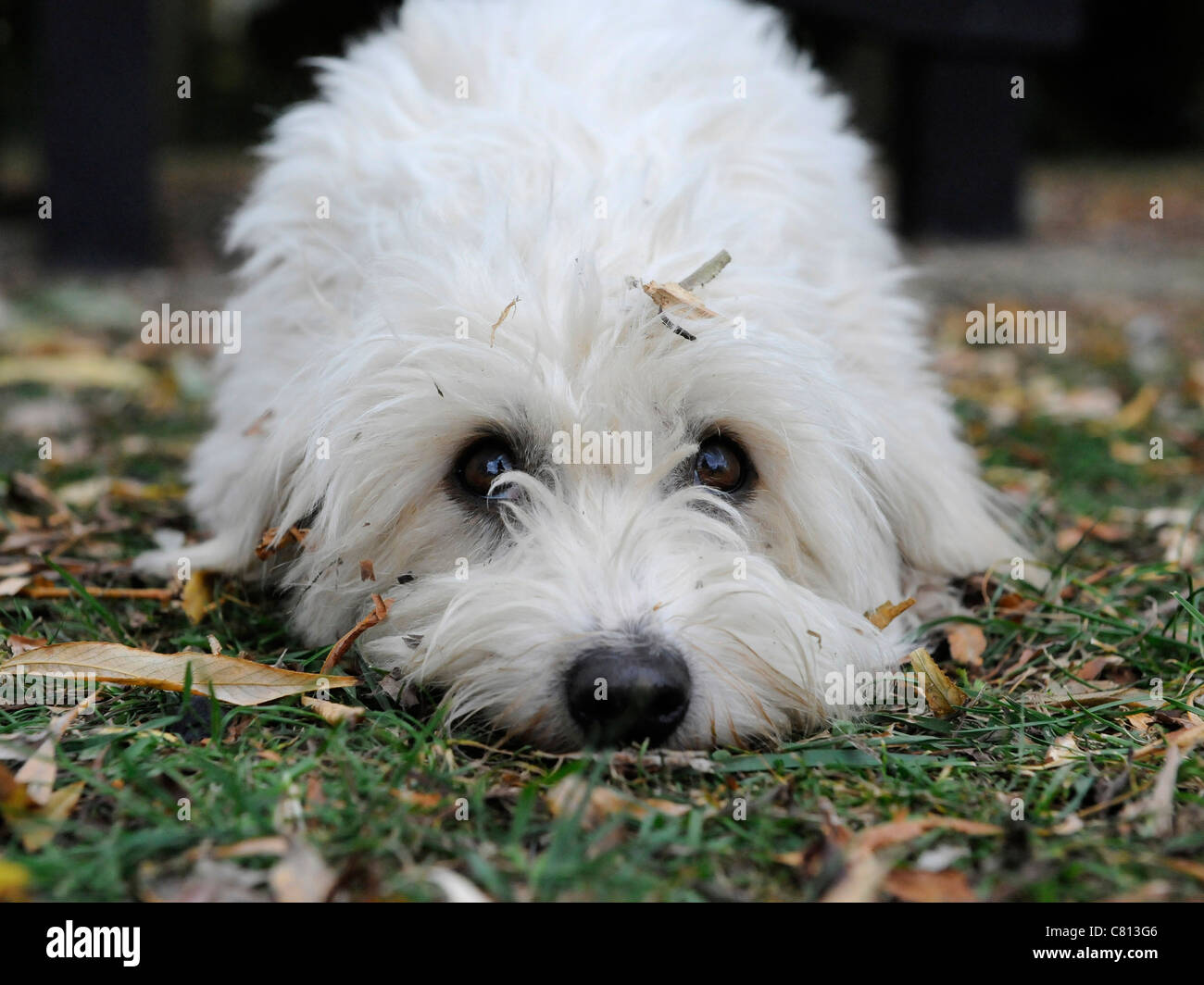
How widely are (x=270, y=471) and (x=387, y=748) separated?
915mm

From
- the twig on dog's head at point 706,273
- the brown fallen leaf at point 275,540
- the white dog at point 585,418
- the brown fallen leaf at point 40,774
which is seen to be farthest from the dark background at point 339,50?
the brown fallen leaf at point 40,774

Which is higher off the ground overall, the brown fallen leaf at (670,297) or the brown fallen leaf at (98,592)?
the brown fallen leaf at (670,297)

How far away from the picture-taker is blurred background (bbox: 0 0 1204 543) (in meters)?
5.18

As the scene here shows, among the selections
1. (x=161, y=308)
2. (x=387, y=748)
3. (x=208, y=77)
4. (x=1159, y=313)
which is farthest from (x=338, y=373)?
(x=208, y=77)

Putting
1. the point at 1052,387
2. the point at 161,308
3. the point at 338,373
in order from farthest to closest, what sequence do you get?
the point at 161,308, the point at 1052,387, the point at 338,373

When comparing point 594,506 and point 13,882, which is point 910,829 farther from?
point 13,882

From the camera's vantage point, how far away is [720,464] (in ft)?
9.26

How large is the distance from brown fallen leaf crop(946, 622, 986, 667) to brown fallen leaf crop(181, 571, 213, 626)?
1.75 m

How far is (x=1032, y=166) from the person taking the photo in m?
19.9

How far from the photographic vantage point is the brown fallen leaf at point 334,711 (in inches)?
93.6

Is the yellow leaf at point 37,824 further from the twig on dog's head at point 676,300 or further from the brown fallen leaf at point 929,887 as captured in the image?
the twig on dog's head at point 676,300

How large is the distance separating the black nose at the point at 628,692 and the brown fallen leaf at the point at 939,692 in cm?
59

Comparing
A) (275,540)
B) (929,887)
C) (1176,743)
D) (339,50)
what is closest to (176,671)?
(275,540)
